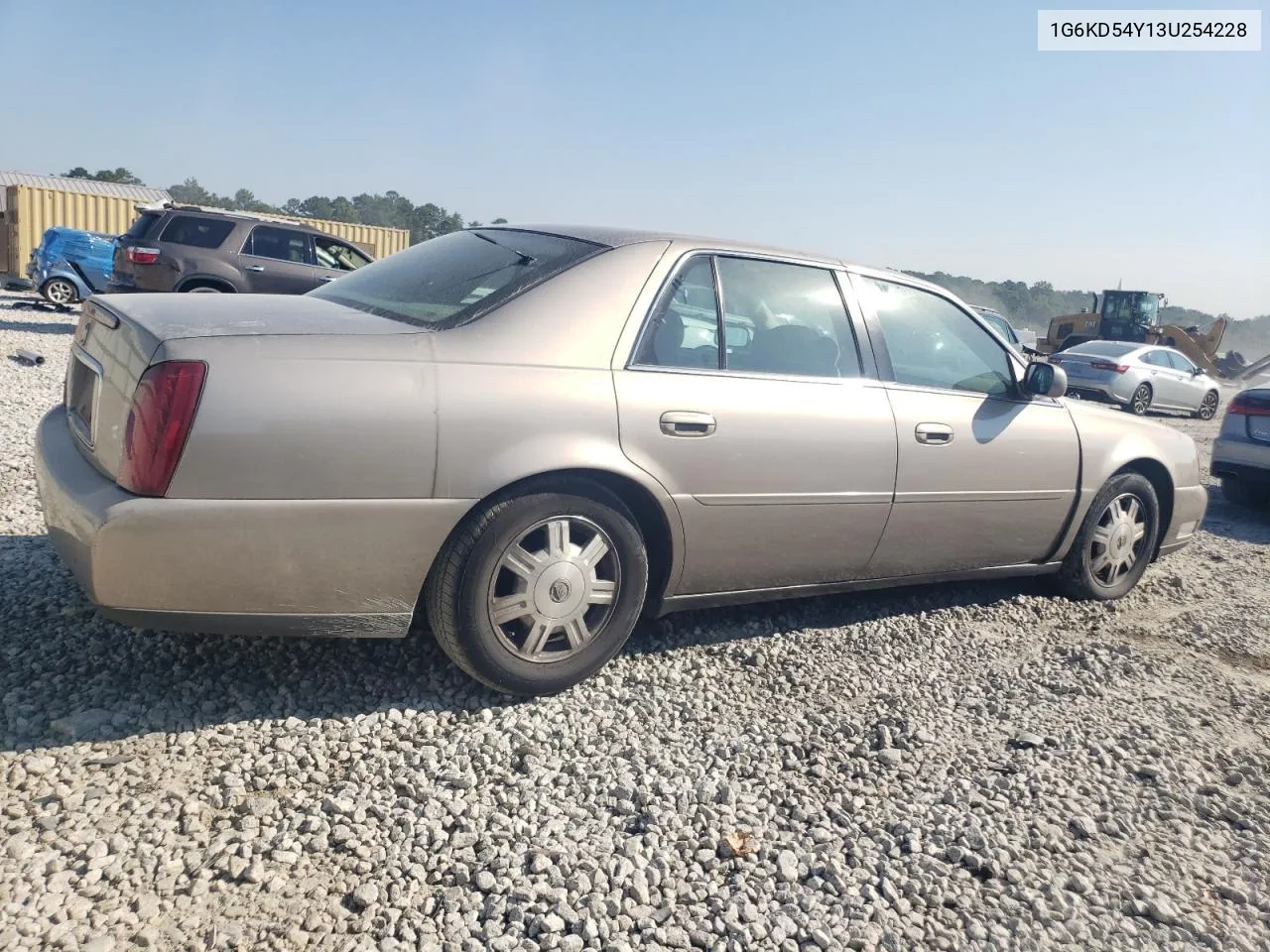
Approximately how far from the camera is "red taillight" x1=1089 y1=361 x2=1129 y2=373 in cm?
1672

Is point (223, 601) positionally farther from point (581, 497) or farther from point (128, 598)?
point (581, 497)

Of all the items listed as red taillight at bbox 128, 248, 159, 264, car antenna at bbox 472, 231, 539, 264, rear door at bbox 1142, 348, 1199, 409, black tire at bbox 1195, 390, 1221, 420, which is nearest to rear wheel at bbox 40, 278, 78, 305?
red taillight at bbox 128, 248, 159, 264

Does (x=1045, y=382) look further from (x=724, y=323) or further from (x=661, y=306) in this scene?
(x=661, y=306)

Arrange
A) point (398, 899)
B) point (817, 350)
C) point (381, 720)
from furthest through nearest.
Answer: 1. point (817, 350)
2. point (381, 720)
3. point (398, 899)

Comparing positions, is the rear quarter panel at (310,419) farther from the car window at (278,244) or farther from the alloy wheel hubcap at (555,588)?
the car window at (278,244)

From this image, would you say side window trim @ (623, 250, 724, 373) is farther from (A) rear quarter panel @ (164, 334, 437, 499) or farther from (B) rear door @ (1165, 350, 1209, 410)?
(B) rear door @ (1165, 350, 1209, 410)

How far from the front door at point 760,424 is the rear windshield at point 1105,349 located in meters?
15.5

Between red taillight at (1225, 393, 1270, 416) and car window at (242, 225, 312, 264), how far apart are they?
1055 centimetres

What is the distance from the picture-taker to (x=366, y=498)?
8.83ft

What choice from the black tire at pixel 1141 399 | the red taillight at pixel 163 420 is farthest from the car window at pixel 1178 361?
the red taillight at pixel 163 420

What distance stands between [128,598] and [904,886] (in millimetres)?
2136

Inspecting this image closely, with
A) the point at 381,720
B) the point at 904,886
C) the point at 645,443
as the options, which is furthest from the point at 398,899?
the point at 645,443

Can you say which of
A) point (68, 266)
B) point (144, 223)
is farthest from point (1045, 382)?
point (68, 266)

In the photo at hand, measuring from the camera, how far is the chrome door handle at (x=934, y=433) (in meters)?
3.91
